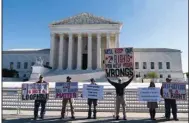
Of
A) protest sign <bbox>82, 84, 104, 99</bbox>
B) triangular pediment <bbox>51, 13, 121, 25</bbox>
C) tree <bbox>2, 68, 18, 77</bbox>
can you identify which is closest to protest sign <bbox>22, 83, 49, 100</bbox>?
protest sign <bbox>82, 84, 104, 99</bbox>

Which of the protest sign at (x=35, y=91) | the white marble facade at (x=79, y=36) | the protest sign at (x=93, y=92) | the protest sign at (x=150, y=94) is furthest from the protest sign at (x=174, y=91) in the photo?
the white marble facade at (x=79, y=36)

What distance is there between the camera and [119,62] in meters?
9.34

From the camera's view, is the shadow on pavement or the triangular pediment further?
the triangular pediment

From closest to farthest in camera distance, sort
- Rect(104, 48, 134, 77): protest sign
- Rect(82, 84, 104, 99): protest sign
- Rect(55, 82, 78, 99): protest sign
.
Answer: Rect(82, 84, 104, 99): protest sign → Rect(55, 82, 78, 99): protest sign → Rect(104, 48, 134, 77): protest sign

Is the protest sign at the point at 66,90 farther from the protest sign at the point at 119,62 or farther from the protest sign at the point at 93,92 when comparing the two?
the protest sign at the point at 119,62

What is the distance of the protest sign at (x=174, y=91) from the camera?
862 cm

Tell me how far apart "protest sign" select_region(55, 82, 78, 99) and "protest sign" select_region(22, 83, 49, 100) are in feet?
1.57

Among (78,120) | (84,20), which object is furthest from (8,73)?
(78,120)

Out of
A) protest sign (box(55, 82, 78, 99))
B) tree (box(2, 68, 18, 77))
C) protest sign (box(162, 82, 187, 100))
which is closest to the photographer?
protest sign (box(162, 82, 187, 100))

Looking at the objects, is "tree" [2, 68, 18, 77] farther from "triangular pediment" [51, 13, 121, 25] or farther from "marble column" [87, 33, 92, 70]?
"marble column" [87, 33, 92, 70]

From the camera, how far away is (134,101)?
35.8 ft

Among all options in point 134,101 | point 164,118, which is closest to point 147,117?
point 164,118

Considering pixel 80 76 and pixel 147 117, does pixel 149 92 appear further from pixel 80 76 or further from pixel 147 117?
pixel 80 76

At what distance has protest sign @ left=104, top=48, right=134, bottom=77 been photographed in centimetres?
921
